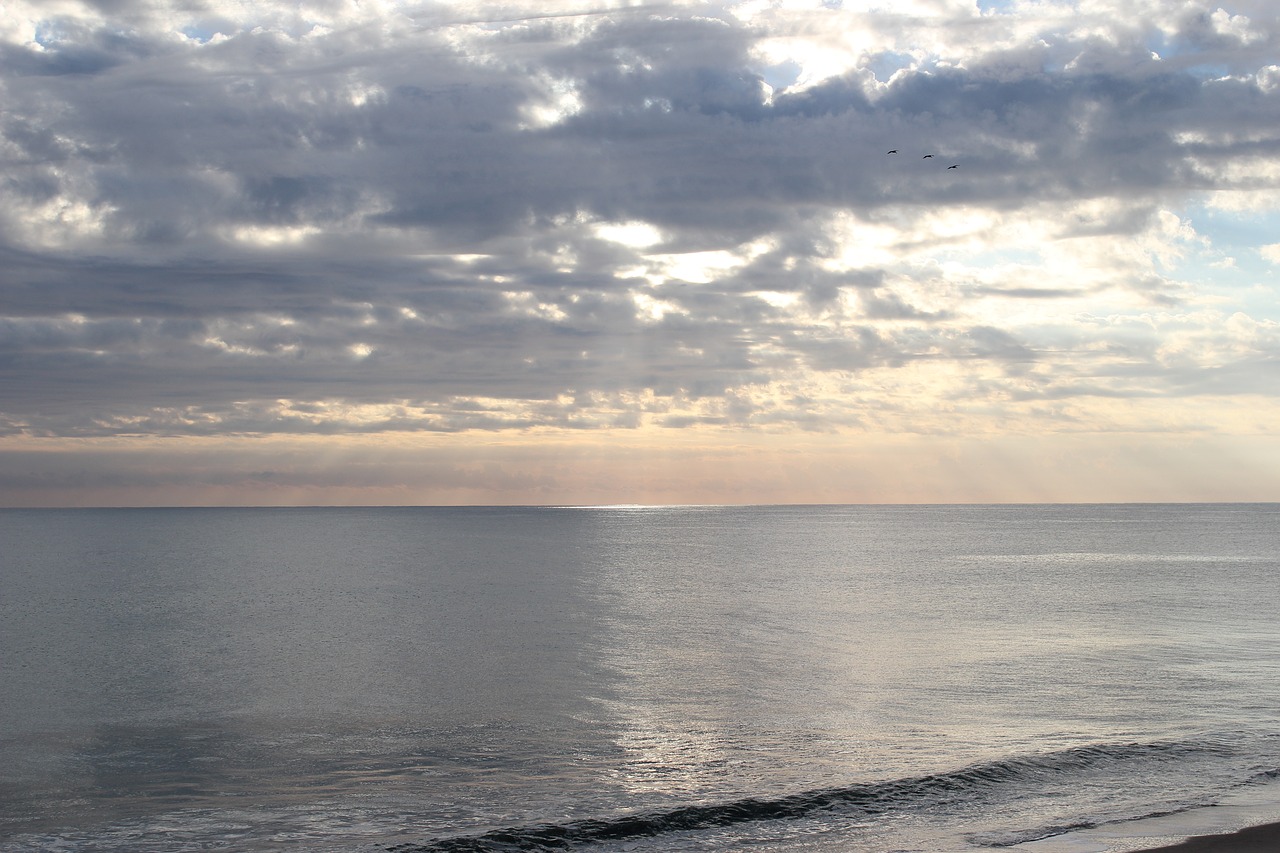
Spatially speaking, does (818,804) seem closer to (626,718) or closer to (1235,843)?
(1235,843)

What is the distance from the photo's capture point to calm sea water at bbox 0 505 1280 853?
61.8 ft

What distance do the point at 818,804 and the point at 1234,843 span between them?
6.87m

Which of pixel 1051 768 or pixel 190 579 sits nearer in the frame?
pixel 1051 768

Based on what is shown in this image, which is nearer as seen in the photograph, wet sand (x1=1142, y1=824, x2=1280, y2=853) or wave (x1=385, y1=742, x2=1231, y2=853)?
wet sand (x1=1142, y1=824, x2=1280, y2=853)

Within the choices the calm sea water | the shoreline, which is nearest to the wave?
the calm sea water

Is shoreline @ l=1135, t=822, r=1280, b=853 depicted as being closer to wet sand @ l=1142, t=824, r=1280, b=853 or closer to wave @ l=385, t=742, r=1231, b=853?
wet sand @ l=1142, t=824, r=1280, b=853

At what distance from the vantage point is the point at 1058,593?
68000mm

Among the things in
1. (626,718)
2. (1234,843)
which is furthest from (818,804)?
(626,718)

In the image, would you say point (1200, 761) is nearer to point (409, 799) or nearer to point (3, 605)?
point (409, 799)

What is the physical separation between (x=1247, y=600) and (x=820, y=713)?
43043 mm

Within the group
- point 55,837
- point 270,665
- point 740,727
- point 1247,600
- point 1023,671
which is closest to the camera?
point 55,837

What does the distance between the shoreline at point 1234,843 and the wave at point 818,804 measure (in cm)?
186

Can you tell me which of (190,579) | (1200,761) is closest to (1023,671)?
(1200,761)

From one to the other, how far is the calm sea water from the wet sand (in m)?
1.83
